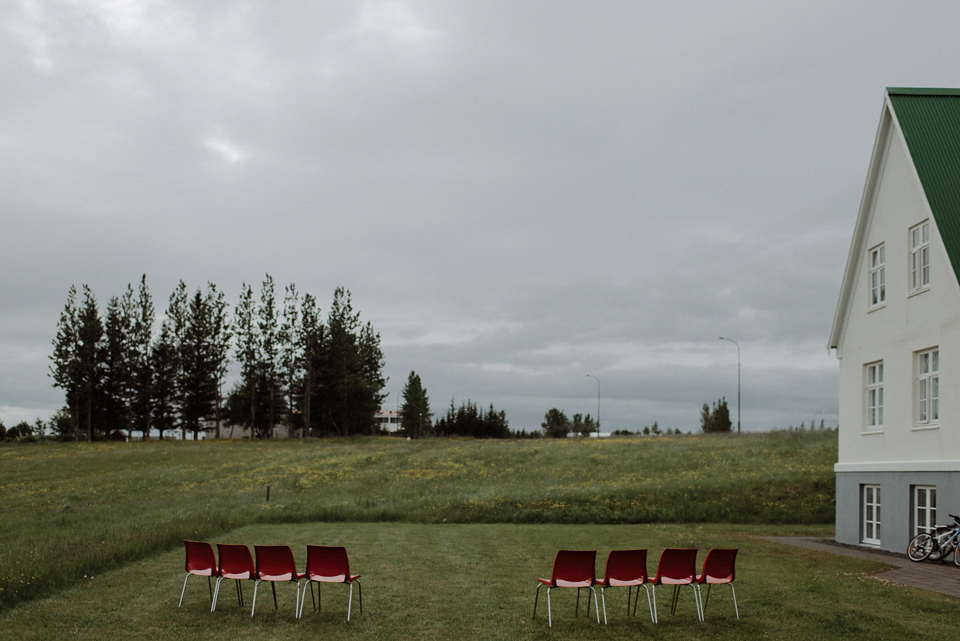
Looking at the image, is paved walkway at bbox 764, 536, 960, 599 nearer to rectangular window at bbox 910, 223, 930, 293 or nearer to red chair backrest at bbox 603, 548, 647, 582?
red chair backrest at bbox 603, 548, 647, 582

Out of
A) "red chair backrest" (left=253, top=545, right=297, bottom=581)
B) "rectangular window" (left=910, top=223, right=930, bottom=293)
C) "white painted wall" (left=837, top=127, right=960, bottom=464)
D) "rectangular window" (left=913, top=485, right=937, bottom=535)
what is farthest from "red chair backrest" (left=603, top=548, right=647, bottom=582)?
"rectangular window" (left=910, top=223, right=930, bottom=293)

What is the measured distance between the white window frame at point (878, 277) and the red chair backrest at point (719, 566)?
14.6 metres

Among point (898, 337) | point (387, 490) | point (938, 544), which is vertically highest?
point (898, 337)

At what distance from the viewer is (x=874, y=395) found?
2522 centimetres

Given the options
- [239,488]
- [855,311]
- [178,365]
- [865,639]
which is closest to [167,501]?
[239,488]

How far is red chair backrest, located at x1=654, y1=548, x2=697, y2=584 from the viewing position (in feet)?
40.6

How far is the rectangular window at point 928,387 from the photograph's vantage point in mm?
21500

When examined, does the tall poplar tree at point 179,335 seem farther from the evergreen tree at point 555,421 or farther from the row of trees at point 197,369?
the evergreen tree at point 555,421

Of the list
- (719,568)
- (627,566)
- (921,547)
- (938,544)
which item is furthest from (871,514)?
(627,566)

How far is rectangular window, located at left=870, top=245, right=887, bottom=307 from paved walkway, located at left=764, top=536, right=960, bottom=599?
740 centimetres

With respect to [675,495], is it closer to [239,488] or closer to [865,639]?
[239,488]

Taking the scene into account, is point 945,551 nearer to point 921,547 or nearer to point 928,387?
point 921,547

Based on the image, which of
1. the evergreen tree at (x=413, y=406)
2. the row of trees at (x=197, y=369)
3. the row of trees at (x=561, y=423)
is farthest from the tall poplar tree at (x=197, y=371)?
the row of trees at (x=561, y=423)

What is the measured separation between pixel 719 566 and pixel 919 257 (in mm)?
14104
